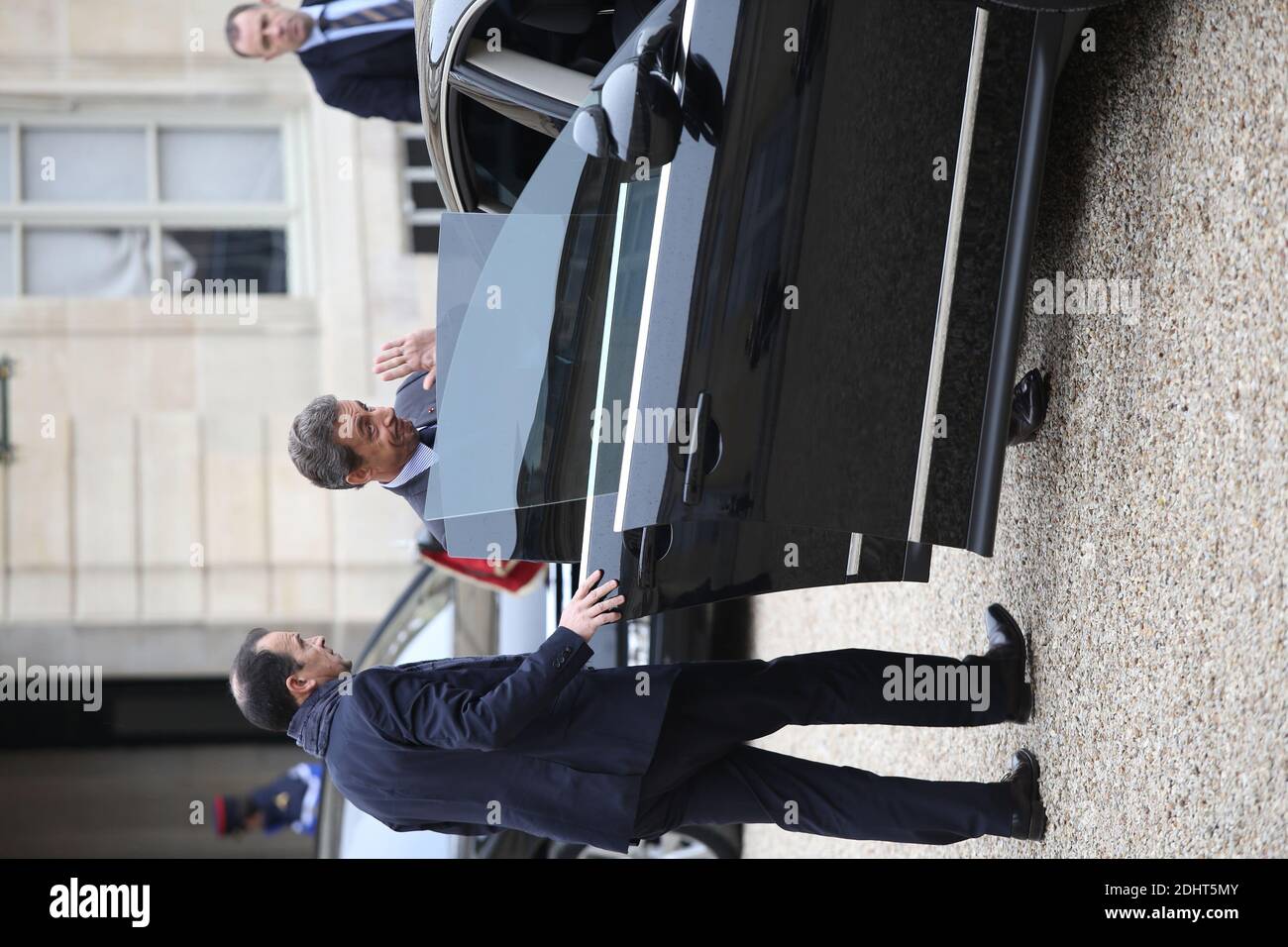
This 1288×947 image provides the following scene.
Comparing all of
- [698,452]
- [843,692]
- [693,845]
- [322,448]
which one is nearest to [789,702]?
Answer: [843,692]

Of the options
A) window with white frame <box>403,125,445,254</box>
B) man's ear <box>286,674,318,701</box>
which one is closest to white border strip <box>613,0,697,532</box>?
man's ear <box>286,674,318,701</box>

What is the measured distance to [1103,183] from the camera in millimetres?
2893

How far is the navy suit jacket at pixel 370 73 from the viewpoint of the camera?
5082 mm

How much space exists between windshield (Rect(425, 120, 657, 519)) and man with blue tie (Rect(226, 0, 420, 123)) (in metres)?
2.45

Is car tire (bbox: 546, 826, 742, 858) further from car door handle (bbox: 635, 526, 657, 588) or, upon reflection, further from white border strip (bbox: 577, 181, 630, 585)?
white border strip (bbox: 577, 181, 630, 585)

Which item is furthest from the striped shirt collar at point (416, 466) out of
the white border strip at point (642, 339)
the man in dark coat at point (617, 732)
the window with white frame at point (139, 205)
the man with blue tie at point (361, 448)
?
the window with white frame at point (139, 205)

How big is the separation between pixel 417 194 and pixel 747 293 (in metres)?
7.50

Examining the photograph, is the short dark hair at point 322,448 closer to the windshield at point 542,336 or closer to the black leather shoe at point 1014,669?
the windshield at point 542,336

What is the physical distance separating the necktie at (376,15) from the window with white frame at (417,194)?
4482 mm

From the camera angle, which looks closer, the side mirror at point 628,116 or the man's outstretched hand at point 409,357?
the side mirror at point 628,116

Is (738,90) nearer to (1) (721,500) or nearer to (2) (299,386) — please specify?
(1) (721,500)

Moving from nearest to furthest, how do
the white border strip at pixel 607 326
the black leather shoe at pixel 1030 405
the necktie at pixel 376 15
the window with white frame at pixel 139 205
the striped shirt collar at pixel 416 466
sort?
the white border strip at pixel 607 326 → the black leather shoe at pixel 1030 405 → the striped shirt collar at pixel 416 466 → the necktie at pixel 376 15 → the window with white frame at pixel 139 205

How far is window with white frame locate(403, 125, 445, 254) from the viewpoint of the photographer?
9.55 m
